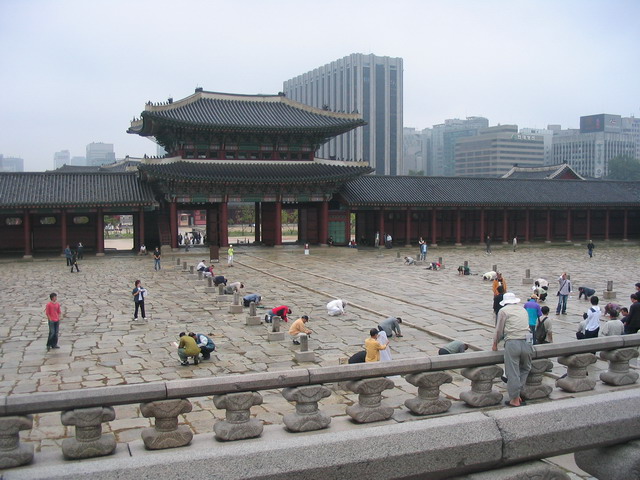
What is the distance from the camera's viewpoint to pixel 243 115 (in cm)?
4869

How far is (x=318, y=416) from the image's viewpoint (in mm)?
6605

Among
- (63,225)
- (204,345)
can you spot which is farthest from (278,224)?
(204,345)

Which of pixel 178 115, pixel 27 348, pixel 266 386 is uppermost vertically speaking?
pixel 178 115

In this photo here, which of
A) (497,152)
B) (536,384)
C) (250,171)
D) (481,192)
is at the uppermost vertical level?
(497,152)

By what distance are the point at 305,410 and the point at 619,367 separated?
499 cm

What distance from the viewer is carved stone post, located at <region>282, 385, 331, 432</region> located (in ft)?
21.4

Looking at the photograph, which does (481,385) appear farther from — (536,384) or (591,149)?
(591,149)

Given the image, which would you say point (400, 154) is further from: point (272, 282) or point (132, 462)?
point (132, 462)

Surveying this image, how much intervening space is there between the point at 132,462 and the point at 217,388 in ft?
5.69

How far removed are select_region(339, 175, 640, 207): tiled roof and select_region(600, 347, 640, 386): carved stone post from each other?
39.2 metres

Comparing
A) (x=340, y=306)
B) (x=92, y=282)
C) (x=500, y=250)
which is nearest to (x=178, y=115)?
(x=92, y=282)

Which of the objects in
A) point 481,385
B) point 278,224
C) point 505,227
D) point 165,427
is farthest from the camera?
point 505,227

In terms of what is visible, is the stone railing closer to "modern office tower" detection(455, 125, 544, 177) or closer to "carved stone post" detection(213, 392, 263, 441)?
"carved stone post" detection(213, 392, 263, 441)

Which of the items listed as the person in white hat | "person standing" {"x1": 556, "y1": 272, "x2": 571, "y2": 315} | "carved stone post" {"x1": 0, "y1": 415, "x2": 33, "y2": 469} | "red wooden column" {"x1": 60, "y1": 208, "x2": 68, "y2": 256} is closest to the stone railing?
"carved stone post" {"x1": 0, "y1": 415, "x2": 33, "y2": 469}
